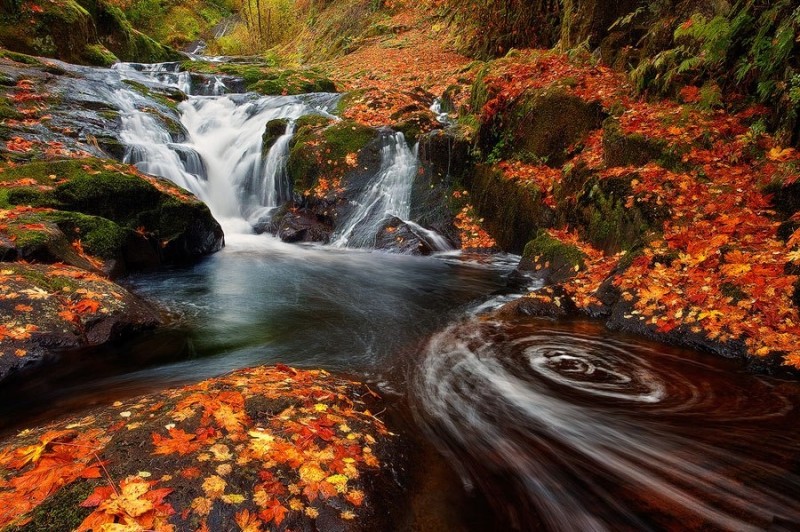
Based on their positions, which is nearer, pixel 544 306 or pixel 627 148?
pixel 544 306

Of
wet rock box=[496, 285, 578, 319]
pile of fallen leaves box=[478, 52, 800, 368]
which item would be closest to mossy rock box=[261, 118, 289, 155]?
pile of fallen leaves box=[478, 52, 800, 368]

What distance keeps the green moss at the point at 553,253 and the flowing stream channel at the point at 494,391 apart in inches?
28.8

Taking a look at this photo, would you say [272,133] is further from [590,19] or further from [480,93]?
[590,19]

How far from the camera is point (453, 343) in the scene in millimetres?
5090

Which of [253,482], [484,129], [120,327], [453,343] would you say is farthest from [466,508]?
[484,129]

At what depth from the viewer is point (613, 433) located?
10.3 ft

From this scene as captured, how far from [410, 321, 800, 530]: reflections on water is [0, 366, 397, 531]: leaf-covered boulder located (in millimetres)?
862

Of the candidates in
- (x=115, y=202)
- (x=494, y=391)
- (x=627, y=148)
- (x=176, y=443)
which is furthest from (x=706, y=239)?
(x=115, y=202)

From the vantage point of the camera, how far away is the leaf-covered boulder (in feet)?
6.15

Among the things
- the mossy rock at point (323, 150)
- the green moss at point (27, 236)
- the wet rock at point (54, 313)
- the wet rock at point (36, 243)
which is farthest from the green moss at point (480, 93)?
the green moss at point (27, 236)

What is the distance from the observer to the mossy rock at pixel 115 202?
673 cm

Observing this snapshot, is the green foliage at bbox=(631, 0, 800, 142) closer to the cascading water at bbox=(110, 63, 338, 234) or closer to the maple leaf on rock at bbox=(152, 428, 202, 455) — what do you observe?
the maple leaf on rock at bbox=(152, 428, 202, 455)

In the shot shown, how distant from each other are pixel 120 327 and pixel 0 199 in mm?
3733

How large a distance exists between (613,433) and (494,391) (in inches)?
41.9
